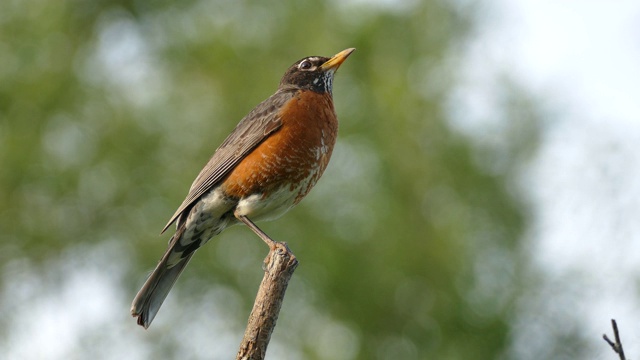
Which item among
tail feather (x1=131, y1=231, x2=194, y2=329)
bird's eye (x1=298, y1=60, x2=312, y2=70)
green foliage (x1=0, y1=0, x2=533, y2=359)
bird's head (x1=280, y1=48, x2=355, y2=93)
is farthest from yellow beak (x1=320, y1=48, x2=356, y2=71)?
green foliage (x1=0, y1=0, x2=533, y2=359)

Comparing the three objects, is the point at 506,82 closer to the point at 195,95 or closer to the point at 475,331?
the point at 475,331

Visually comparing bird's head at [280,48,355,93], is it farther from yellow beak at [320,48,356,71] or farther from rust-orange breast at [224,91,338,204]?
rust-orange breast at [224,91,338,204]

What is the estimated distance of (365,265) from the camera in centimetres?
2069

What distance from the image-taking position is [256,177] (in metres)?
8.14

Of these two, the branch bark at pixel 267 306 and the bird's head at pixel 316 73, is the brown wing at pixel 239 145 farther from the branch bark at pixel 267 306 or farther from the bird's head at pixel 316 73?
the branch bark at pixel 267 306

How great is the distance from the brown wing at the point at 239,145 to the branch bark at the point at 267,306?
1.56 metres

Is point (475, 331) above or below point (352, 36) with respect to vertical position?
below

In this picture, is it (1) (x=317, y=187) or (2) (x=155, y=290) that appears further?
(1) (x=317, y=187)

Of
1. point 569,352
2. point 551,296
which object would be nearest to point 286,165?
point 569,352

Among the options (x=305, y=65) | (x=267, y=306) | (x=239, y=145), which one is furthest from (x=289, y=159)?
(x=267, y=306)

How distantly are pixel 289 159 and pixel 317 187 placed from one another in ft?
41.6

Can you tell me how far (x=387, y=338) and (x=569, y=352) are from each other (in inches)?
160

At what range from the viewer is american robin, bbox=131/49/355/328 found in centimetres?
814

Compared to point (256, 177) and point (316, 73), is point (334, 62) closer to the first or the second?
point (316, 73)
